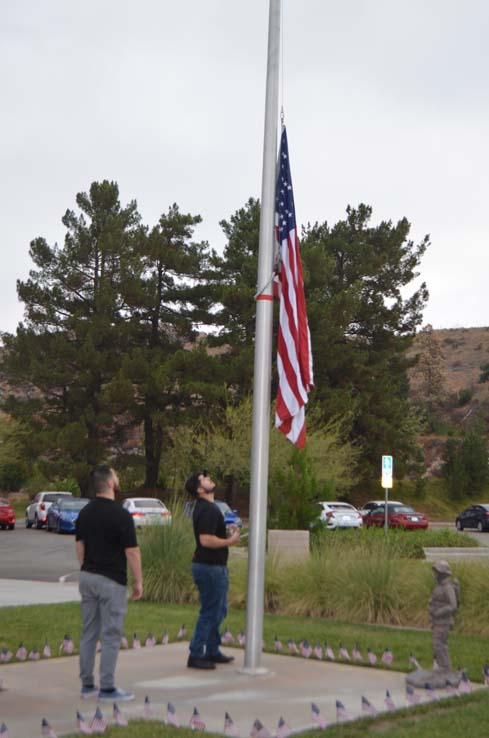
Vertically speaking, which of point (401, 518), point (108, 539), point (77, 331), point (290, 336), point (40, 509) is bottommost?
point (401, 518)

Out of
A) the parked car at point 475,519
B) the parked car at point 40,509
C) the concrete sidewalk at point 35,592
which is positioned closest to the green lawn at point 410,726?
the concrete sidewalk at point 35,592

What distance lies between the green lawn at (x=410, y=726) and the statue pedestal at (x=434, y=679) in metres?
0.49

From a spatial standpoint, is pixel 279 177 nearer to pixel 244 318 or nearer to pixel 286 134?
pixel 286 134

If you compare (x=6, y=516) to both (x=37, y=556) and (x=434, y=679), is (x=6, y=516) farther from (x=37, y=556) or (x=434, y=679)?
(x=434, y=679)

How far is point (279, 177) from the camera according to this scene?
382 inches

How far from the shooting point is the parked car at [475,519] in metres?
43.7

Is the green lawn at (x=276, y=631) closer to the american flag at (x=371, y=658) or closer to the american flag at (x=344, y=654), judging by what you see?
the american flag at (x=371, y=658)

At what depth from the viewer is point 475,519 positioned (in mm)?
44125

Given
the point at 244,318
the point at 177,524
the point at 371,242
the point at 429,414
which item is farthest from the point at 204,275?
the point at 177,524

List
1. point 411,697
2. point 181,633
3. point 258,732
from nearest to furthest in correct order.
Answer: point 258,732
point 411,697
point 181,633

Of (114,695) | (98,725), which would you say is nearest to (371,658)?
(114,695)

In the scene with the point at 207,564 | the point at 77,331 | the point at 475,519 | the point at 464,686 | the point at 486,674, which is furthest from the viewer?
the point at 77,331

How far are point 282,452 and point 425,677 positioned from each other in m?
34.2

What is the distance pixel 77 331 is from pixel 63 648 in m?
44.0
